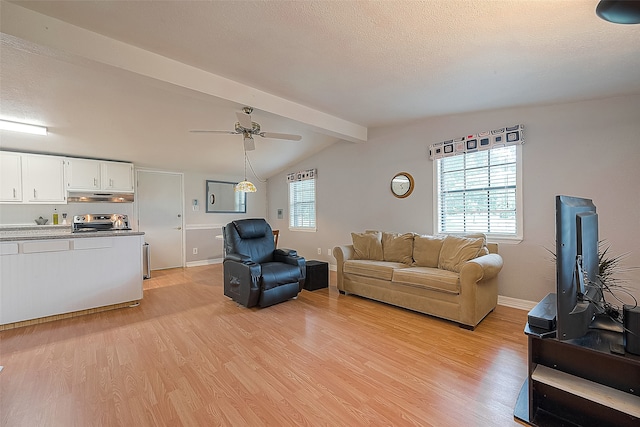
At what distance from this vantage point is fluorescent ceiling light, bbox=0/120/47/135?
3.12m

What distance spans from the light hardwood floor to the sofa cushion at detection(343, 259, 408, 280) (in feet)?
1.42

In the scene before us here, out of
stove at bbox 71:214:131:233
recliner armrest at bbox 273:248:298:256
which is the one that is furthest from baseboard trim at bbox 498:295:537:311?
stove at bbox 71:214:131:233

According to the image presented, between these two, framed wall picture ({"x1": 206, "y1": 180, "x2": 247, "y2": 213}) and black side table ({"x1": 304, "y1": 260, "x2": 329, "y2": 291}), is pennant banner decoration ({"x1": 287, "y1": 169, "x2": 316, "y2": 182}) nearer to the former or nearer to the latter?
framed wall picture ({"x1": 206, "y1": 180, "x2": 247, "y2": 213})

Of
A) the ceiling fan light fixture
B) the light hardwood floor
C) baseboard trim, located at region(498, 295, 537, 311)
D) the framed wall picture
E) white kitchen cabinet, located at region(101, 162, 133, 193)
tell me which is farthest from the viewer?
the framed wall picture

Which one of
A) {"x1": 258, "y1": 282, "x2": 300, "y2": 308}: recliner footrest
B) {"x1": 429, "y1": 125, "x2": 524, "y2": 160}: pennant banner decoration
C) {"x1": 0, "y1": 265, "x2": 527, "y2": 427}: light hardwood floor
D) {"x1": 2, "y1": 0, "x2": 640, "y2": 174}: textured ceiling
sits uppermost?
{"x1": 2, "y1": 0, "x2": 640, "y2": 174}: textured ceiling

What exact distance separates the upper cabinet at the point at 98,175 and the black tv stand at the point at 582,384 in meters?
6.02

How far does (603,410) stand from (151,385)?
265 centimetres

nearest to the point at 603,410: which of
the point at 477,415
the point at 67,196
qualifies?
the point at 477,415

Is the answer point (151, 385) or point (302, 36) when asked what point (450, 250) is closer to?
point (302, 36)

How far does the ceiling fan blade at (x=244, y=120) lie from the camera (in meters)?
2.87

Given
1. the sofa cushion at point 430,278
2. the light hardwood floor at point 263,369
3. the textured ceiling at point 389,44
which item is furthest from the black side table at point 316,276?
the textured ceiling at point 389,44

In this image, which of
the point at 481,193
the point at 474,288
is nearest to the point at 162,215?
the point at 474,288

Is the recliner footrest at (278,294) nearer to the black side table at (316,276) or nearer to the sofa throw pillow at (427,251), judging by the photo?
the black side table at (316,276)

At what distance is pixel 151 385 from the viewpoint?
1797mm
